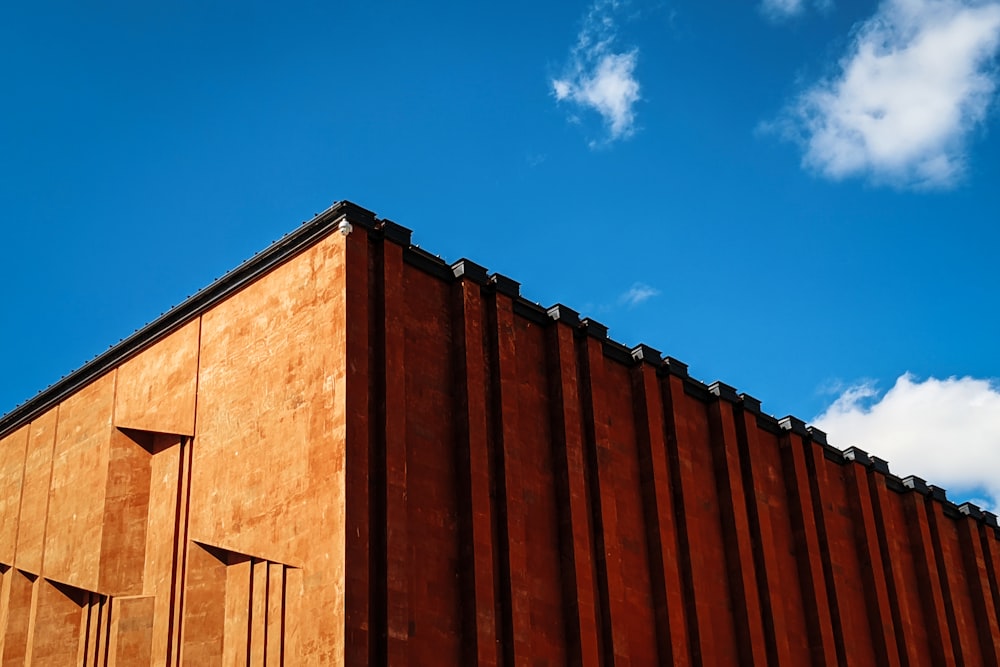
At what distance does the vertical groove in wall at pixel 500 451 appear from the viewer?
3031 centimetres

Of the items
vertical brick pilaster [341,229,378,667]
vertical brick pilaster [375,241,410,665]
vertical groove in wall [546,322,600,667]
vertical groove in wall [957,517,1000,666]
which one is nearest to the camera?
vertical brick pilaster [341,229,378,667]

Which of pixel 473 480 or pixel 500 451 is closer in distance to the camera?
pixel 473 480

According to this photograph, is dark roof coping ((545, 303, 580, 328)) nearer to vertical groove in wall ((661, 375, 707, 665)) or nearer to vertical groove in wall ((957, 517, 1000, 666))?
vertical groove in wall ((661, 375, 707, 665))

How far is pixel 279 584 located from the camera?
28422mm

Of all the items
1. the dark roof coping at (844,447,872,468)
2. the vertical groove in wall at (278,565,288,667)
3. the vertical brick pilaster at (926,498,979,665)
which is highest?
the dark roof coping at (844,447,872,468)

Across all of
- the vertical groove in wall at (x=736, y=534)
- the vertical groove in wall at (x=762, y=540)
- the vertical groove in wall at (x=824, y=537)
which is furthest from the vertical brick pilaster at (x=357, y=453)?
the vertical groove in wall at (x=824, y=537)

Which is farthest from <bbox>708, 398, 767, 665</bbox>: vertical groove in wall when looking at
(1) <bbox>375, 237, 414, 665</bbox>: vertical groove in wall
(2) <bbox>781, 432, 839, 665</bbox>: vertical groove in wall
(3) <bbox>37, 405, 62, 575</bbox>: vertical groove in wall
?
(3) <bbox>37, 405, 62, 575</bbox>: vertical groove in wall

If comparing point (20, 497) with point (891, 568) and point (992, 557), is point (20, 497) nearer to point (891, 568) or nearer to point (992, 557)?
point (891, 568)

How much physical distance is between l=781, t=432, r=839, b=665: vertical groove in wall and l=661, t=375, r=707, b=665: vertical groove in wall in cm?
579

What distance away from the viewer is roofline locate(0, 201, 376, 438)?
103 ft

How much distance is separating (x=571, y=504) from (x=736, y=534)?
304 inches

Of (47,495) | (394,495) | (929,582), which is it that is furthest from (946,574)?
(47,495)

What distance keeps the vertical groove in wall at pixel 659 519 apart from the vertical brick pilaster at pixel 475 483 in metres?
6.42

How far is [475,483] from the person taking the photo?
102 feet
